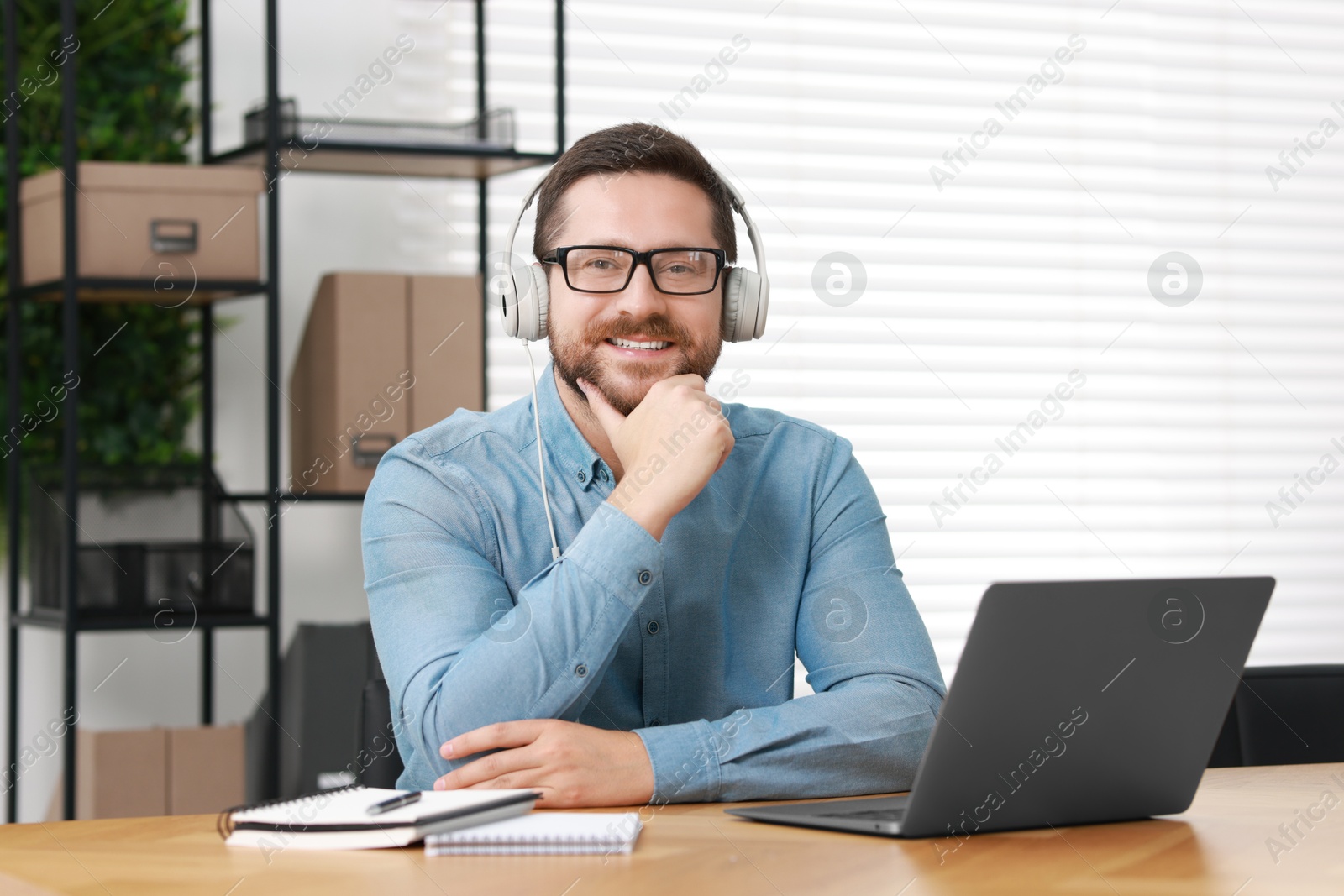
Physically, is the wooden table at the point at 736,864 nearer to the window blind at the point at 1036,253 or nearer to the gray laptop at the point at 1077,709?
the gray laptop at the point at 1077,709

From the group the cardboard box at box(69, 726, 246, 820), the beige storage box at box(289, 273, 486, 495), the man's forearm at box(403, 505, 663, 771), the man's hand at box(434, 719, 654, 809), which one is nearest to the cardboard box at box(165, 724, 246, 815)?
the cardboard box at box(69, 726, 246, 820)

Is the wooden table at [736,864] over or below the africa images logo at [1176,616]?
below

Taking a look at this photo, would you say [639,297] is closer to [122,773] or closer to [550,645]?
[550,645]

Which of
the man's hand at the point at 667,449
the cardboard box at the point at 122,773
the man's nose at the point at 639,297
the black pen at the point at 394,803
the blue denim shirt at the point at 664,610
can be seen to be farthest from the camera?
the cardboard box at the point at 122,773

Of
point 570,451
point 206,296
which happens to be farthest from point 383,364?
point 570,451

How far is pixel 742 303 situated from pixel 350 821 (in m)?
0.83

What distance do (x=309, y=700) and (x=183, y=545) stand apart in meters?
0.34

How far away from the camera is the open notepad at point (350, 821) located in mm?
762

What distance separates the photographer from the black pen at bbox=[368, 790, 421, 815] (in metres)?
0.79

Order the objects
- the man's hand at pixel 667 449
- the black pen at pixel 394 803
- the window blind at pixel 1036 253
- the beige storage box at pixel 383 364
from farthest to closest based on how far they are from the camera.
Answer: the window blind at pixel 1036 253
the beige storage box at pixel 383 364
the man's hand at pixel 667 449
the black pen at pixel 394 803

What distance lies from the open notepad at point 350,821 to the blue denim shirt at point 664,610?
0.23 m

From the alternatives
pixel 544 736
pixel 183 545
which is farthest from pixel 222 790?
pixel 544 736

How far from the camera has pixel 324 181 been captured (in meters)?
2.57

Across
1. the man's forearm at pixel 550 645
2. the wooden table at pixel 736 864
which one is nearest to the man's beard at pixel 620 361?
the man's forearm at pixel 550 645
